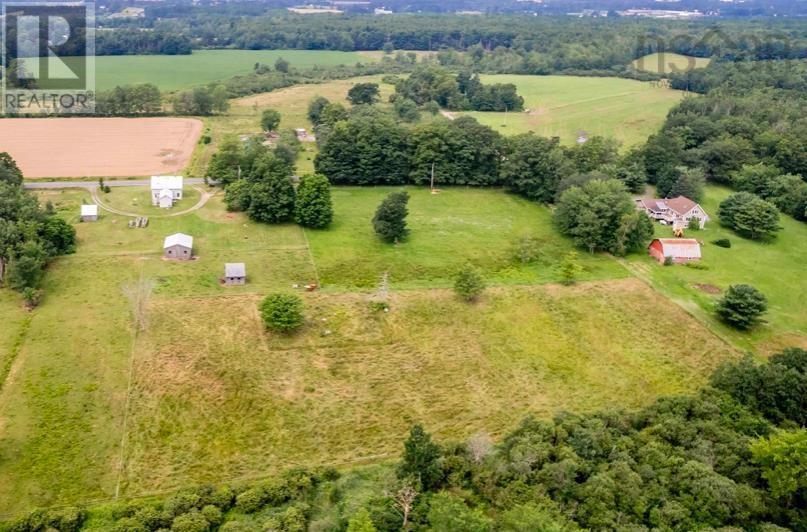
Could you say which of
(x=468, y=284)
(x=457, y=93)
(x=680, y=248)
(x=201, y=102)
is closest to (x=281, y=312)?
(x=468, y=284)

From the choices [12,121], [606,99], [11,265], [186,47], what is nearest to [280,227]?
[11,265]

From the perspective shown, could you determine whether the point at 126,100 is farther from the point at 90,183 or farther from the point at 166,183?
the point at 166,183

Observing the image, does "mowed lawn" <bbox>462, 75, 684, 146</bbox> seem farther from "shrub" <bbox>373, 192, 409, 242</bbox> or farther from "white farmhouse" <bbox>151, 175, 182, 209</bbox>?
"white farmhouse" <bbox>151, 175, 182, 209</bbox>

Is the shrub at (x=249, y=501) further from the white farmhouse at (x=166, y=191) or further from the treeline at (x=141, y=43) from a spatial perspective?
the treeline at (x=141, y=43)

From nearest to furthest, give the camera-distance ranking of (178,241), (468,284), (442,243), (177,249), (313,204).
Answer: (468,284) → (177,249) → (178,241) → (442,243) → (313,204)

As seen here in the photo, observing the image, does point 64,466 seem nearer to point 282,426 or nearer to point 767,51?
point 282,426

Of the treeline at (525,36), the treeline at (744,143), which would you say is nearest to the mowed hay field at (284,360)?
the treeline at (744,143)
